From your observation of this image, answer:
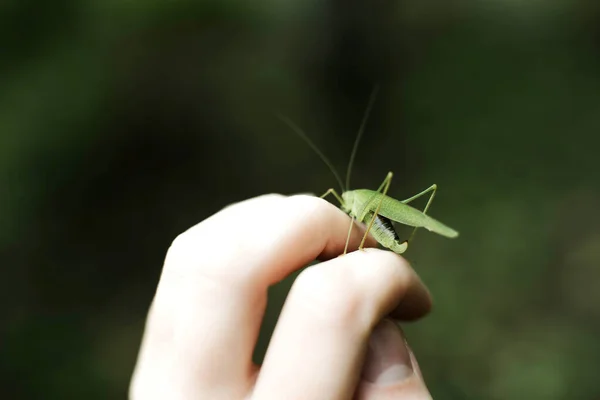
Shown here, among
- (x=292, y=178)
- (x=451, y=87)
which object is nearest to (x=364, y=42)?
(x=451, y=87)

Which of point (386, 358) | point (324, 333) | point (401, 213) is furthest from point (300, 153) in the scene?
point (324, 333)

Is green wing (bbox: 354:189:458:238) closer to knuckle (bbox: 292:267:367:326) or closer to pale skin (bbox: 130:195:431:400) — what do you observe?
pale skin (bbox: 130:195:431:400)

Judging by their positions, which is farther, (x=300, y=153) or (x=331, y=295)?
(x=300, y=153)

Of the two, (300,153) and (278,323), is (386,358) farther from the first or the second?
(300,153)

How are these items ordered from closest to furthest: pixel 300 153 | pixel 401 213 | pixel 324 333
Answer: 1. pixel 324 333
2. pixel 401 213
3. pixel 300 153

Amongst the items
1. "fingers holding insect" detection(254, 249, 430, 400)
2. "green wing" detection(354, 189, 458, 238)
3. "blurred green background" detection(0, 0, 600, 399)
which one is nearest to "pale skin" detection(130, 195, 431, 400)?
"fingers holding insect" detection(254, 249, 430, 400)

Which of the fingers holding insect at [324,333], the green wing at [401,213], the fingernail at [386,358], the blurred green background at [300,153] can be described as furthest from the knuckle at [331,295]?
the blurred green background at [300,153]

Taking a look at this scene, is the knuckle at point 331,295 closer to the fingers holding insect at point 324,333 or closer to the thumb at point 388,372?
the fingers holding insect at point 324,333
